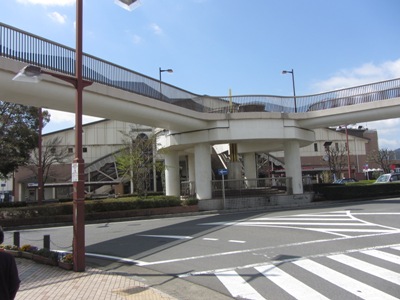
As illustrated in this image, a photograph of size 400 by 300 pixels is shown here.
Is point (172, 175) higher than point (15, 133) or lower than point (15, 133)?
lower

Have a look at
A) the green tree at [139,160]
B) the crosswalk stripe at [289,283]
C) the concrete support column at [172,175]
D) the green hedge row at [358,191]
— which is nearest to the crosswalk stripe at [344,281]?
the crosswalk stripe at [289,283]

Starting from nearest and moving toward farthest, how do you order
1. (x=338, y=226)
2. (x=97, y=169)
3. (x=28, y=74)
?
1. (x=28, y=74)
2. (x=338, y=226)
3. (x=97, y=169)

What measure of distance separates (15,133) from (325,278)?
28.5 metres

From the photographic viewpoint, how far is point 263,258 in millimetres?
9336

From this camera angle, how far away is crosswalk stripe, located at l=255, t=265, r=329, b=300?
625 centimetres

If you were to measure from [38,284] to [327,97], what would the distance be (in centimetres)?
2397

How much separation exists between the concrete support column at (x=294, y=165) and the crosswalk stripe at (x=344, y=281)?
20.2 metres

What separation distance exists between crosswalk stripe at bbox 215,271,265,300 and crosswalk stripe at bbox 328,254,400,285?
2554 millimetres

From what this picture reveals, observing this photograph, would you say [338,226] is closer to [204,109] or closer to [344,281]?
[344,281]

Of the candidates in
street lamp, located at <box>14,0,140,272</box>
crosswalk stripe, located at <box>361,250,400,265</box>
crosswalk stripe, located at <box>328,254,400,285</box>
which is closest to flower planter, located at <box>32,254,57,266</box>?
street lamp, located at <box>14,0,140,272</box>

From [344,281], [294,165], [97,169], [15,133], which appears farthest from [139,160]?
[97,169]

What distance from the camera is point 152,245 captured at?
490 inches

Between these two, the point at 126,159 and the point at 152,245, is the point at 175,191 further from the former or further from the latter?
the point at 152,245

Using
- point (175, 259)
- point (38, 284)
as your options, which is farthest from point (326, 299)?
point (38, 284)
